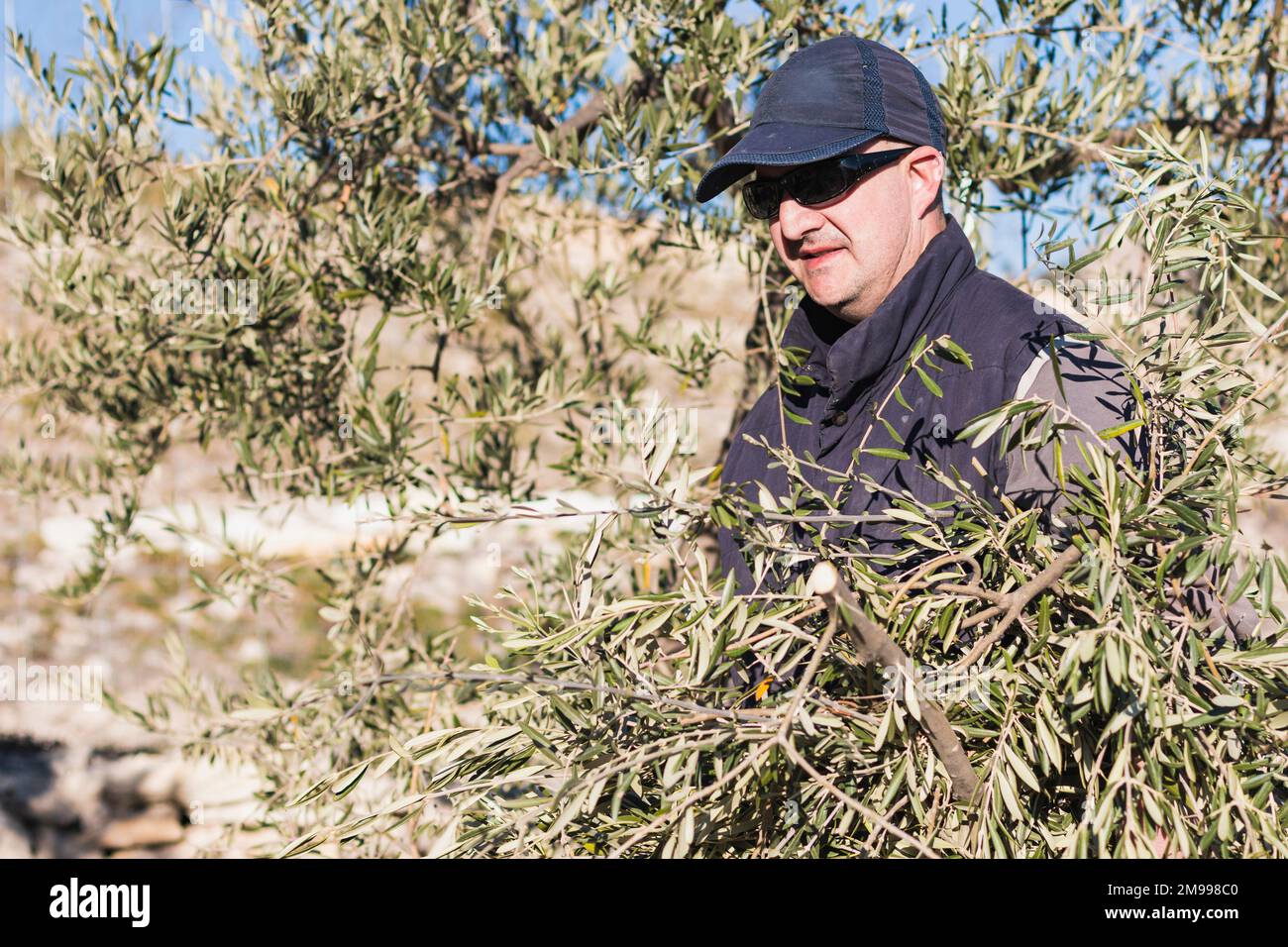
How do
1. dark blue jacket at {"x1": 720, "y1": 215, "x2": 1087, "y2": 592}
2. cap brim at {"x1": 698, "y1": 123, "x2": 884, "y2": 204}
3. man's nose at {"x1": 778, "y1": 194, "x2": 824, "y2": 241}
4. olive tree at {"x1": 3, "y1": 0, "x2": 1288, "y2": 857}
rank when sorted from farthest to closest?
1. man's nose at {"x1": 778, "y1": 194, "x2": 824, "y2": 241}
2. cap brim at {"x1": 698, "y1": 123, "x2": 884, "y2": 204}
3. dark blue jacket at {"x1": 720, "y1": 215, "x2": 1087, "y2": 592}
4. olive tree at {"x1": 3, "y1": 0, "x2": 1288, "y2": 857}

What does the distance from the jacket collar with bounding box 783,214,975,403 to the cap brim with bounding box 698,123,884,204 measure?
12.0 inches

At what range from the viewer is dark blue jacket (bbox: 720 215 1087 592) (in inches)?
83.0

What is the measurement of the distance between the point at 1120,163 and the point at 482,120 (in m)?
2.51

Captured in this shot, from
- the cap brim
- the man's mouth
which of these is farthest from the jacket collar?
the cap brim

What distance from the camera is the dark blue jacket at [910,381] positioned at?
6.91 feet

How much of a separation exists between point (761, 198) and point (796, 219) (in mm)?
134

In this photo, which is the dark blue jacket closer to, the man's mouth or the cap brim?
the man's mouth

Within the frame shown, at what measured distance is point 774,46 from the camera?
3.13 meters

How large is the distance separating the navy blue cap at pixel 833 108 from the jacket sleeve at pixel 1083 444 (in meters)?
0.65

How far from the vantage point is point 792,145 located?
233 cm

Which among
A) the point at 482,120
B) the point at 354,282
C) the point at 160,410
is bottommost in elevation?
the point at 160,410

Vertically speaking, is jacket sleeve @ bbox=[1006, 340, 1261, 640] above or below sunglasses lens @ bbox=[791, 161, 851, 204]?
below
